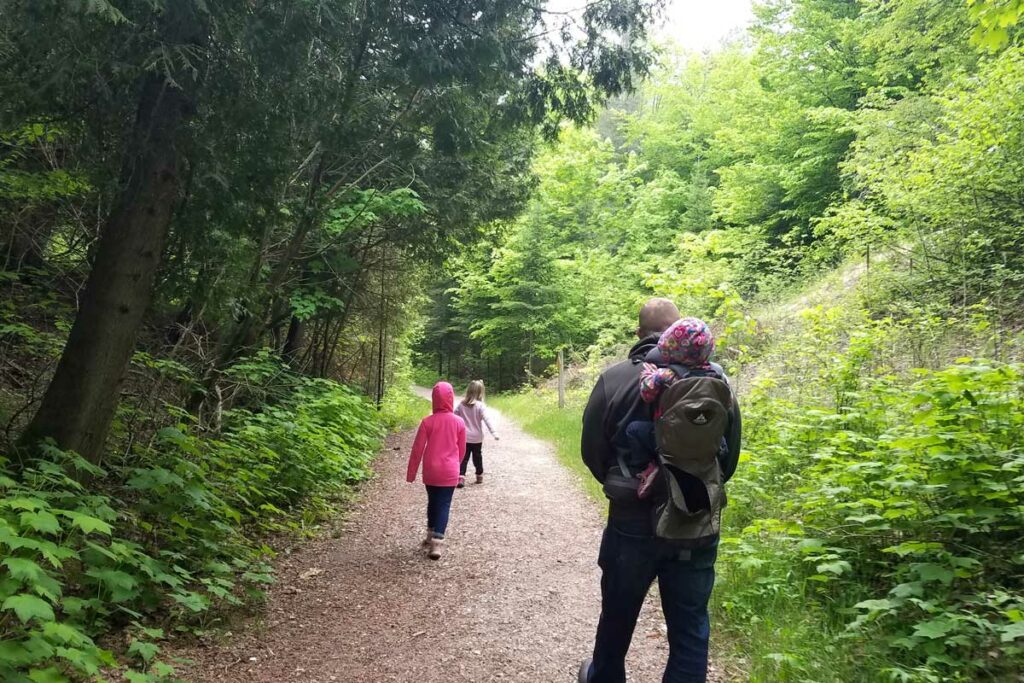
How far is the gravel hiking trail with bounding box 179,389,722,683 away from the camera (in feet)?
12.3

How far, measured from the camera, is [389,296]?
13.3 metres

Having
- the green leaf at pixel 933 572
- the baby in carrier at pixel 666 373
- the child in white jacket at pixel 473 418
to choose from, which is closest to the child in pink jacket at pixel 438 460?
the child in white jacket at pixel 473 418

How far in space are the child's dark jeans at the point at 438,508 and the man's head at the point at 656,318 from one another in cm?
348

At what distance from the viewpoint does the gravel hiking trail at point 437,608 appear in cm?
375

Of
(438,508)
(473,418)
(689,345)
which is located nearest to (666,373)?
(689,345)

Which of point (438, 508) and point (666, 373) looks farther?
point (438, 508)

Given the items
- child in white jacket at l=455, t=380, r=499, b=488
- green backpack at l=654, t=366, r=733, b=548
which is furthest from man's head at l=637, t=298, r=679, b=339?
child in white jacket at l=455, t=380, r=499, b=488

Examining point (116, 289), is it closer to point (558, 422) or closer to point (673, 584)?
point (673, 584)

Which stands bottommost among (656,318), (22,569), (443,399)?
(22,569)

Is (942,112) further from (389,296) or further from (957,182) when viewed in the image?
(389,296)

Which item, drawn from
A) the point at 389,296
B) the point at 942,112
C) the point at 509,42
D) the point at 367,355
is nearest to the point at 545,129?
the point at 509,42

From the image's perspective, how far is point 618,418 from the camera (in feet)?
9.08

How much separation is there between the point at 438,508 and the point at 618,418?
142 inches

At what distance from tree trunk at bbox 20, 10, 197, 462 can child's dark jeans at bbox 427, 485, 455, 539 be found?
2.83 m
